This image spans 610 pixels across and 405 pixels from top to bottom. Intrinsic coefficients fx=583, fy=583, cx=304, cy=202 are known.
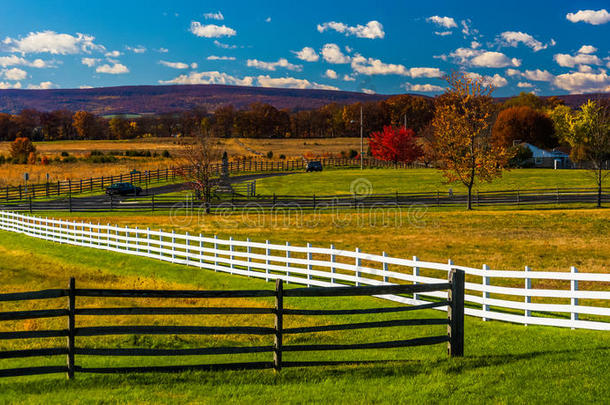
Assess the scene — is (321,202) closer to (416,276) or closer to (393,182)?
(393,182)

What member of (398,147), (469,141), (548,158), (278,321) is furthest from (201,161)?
(548,158)

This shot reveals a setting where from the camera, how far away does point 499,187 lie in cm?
6100

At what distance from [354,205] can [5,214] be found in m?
25.1

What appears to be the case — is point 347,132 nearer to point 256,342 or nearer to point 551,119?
point 551,119

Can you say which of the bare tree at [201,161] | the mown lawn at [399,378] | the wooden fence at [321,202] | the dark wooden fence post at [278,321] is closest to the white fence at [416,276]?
the mown lawn at [399,378]

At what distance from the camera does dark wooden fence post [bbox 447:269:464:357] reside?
28.5 ft

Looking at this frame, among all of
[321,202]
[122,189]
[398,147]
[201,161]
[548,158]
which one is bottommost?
[321,202]

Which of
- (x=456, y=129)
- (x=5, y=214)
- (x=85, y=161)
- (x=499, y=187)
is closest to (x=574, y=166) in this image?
(x=499, y=187)

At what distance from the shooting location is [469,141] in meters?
42.0

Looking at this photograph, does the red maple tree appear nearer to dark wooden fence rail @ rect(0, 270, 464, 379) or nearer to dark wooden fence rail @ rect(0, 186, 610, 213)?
dark wooden fence rail @ rect(0, 186, 610, 213)

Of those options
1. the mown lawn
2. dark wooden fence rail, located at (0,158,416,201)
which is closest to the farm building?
dark wooden fence rail, located at (0,158,416,201)

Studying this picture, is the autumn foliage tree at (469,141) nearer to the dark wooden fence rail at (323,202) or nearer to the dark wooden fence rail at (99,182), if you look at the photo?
the dark wooden fence rail at (323,202)

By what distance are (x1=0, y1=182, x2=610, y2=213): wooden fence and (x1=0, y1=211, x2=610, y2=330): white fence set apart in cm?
1219

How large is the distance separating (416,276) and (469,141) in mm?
29690
